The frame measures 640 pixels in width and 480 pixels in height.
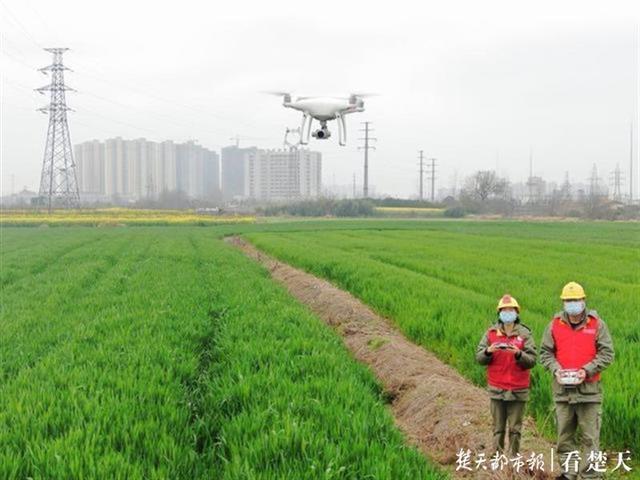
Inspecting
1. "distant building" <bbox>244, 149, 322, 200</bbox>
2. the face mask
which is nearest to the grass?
"distant building" <bbox>244, 149, 322, 200</bbox>

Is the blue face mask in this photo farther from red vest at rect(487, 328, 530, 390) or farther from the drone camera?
the drone camera

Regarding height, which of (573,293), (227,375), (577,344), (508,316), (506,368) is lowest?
(227,375)

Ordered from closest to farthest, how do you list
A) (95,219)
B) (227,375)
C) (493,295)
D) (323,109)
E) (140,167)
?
(323,109)
(227,375)
(493,295)
(95,219)
(140,167)

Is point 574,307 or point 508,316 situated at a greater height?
point 574,307

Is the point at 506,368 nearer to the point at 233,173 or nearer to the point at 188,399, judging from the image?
the point at 188,399

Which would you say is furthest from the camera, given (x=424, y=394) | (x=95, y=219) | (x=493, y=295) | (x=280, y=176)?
(x=280, y=176)

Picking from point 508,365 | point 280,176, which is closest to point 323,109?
point 508,365
